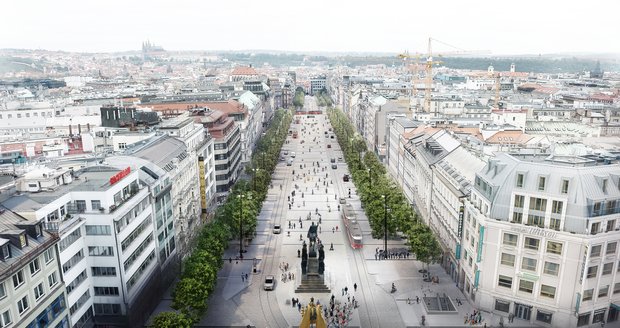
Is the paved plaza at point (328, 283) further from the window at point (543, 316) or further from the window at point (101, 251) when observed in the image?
the window at point (101, 251)

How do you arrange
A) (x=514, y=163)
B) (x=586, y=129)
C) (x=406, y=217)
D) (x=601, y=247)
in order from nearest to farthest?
(x=601, y=247), (x=514, y=163), (x=406, y=217), (x=586, y=129)

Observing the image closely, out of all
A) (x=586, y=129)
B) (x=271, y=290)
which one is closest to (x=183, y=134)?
(x=271, y=290)

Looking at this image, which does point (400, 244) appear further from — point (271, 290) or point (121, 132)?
point (121, 132)

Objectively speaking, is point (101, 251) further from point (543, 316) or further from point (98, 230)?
point (543, 316)

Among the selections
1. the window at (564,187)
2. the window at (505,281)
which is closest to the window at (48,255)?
the window at (505,281)

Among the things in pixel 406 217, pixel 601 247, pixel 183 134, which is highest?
pixel 183 134

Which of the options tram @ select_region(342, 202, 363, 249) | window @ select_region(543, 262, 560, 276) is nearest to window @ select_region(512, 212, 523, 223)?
window @ select_region(543, 262, 560, 276)
